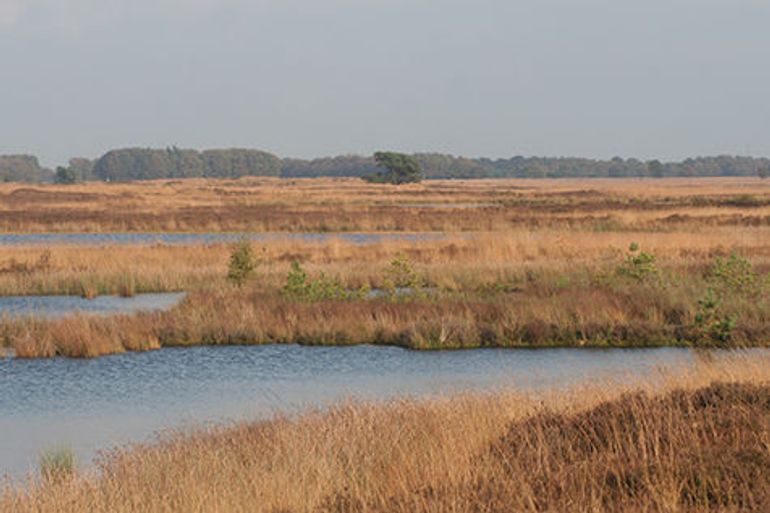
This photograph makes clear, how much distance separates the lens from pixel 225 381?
63.9 feet

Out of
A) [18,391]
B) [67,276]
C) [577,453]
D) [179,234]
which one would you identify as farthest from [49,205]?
[577,453]

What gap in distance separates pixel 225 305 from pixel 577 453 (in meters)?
17.7

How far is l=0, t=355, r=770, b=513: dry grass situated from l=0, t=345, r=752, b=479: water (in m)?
3.32

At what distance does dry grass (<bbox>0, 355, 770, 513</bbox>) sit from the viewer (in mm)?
7812

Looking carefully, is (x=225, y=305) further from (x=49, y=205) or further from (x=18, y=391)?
(x=49, y=205)

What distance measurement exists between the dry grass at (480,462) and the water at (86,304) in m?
16.4

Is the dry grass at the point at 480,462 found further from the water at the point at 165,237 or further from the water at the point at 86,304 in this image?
the water at the point at 165,237

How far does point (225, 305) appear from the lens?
25953mm

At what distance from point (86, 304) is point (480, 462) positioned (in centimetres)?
2291

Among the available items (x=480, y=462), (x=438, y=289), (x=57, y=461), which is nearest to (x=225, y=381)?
(x=57, y=461)

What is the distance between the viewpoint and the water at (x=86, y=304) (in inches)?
1109

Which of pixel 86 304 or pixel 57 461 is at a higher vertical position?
pixel 57 461

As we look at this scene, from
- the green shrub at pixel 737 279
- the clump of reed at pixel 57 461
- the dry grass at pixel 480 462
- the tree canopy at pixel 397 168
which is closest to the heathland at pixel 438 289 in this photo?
the green shrub at pixel 737 279

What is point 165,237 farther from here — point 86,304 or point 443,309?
point 443,309
